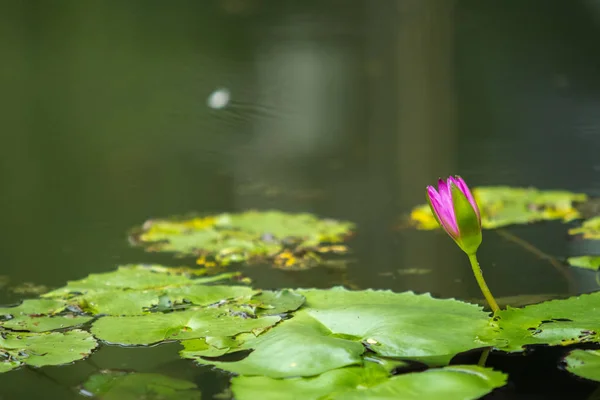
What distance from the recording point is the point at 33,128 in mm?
3166

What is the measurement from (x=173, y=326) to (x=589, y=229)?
3.38 feet

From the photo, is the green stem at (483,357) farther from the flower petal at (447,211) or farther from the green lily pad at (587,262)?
the green lily pad at (587,262)

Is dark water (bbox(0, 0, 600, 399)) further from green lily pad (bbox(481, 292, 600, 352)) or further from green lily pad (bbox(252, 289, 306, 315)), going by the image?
green lily pad (bbox(481, 292, 600, 352))

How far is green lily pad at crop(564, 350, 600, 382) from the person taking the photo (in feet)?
2.70

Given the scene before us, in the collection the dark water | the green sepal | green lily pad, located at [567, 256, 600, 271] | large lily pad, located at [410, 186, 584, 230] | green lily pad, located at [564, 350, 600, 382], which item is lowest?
green lily pad, located at [564, 350, 600, 382]

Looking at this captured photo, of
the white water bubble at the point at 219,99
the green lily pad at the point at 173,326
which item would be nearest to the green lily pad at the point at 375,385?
the green lily pad at the point at 173,326

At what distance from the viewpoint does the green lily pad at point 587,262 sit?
1.35 meters

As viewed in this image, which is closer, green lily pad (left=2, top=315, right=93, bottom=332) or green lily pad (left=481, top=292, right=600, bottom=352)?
green lily pad (left=481, top=292, right=600, bottom=352)

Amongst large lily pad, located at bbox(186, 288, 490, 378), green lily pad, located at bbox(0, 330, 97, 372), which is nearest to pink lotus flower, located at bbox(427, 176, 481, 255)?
large lily pad, located at bbox(186, 288, 490, 378)

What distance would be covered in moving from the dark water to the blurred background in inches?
0.5

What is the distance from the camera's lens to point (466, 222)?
0.95 m

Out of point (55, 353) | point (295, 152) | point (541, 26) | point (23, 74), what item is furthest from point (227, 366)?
point (541, 26)

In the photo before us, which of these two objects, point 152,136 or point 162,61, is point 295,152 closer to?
point 152,136

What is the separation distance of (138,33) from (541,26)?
9.56 ft
